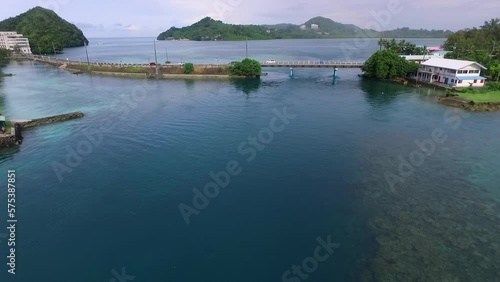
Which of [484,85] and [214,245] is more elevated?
[484,85]

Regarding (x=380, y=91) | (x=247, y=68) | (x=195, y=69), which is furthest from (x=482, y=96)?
(x=195, y=69)

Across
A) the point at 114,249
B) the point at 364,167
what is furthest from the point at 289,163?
the point at 114,249

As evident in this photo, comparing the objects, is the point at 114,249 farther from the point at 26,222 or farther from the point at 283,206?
the point at 283,206

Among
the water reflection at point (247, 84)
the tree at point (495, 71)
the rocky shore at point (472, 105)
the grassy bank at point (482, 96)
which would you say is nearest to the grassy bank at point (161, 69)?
the water reflection at point (247, 84)

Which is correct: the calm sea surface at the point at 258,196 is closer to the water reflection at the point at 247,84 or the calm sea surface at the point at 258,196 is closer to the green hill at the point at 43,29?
the water reflection at the point at 247,84

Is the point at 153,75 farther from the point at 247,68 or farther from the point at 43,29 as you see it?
the point at 43,29

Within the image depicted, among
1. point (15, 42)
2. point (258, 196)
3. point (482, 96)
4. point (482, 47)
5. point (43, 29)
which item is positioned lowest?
point (258, 196)
